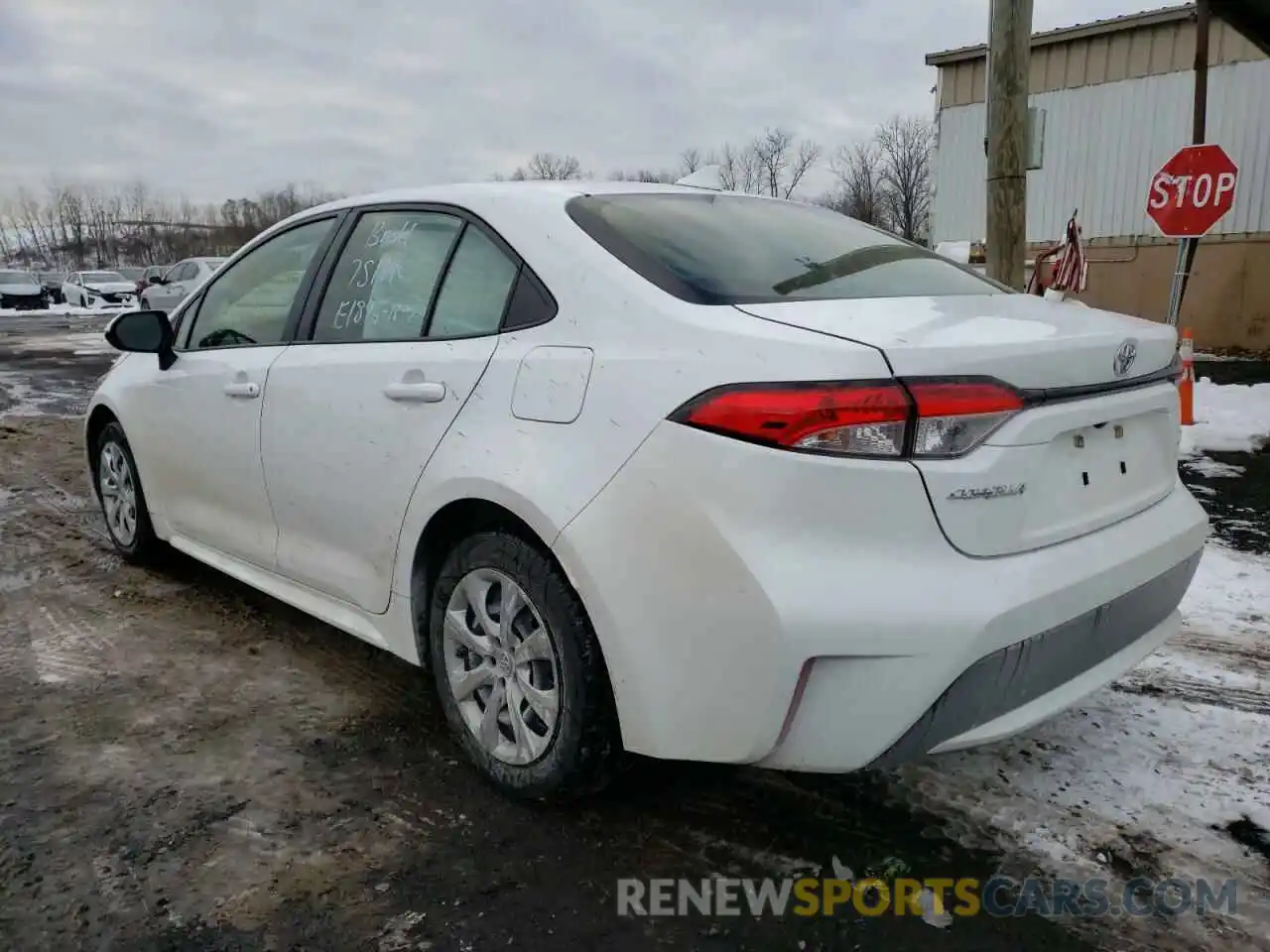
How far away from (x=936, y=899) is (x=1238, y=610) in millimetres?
2428

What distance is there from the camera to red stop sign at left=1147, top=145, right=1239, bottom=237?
7480 millimetres

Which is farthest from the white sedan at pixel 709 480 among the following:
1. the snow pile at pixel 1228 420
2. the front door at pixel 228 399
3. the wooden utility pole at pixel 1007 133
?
the snow pile at pixel 1228 420

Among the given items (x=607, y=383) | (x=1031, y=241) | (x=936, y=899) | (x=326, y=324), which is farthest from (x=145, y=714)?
(x=1031, y=241)

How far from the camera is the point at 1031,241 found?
15609 mm

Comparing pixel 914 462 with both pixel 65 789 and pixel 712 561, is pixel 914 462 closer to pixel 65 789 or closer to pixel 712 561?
pixel 712 561

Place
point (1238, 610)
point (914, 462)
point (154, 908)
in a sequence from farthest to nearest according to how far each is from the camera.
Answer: point (1238, 610) → point (154, 908) → point (914, 462)

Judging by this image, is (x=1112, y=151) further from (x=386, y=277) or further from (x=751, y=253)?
(x=386, y=277)

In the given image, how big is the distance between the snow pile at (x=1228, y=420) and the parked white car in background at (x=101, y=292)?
3218cm

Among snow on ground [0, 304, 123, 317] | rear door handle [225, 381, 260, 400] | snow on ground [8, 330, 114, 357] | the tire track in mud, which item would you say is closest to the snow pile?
the tire track in mud

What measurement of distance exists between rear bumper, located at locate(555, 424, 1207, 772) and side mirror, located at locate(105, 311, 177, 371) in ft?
8.22

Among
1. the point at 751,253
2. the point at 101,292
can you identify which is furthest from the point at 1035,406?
the point at 101,292

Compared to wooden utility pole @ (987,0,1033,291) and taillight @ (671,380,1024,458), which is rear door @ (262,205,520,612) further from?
wooden utility pole @ (987,0,1033,291)

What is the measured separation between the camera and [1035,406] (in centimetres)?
201

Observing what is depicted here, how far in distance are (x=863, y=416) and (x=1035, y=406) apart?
0.42 meters
